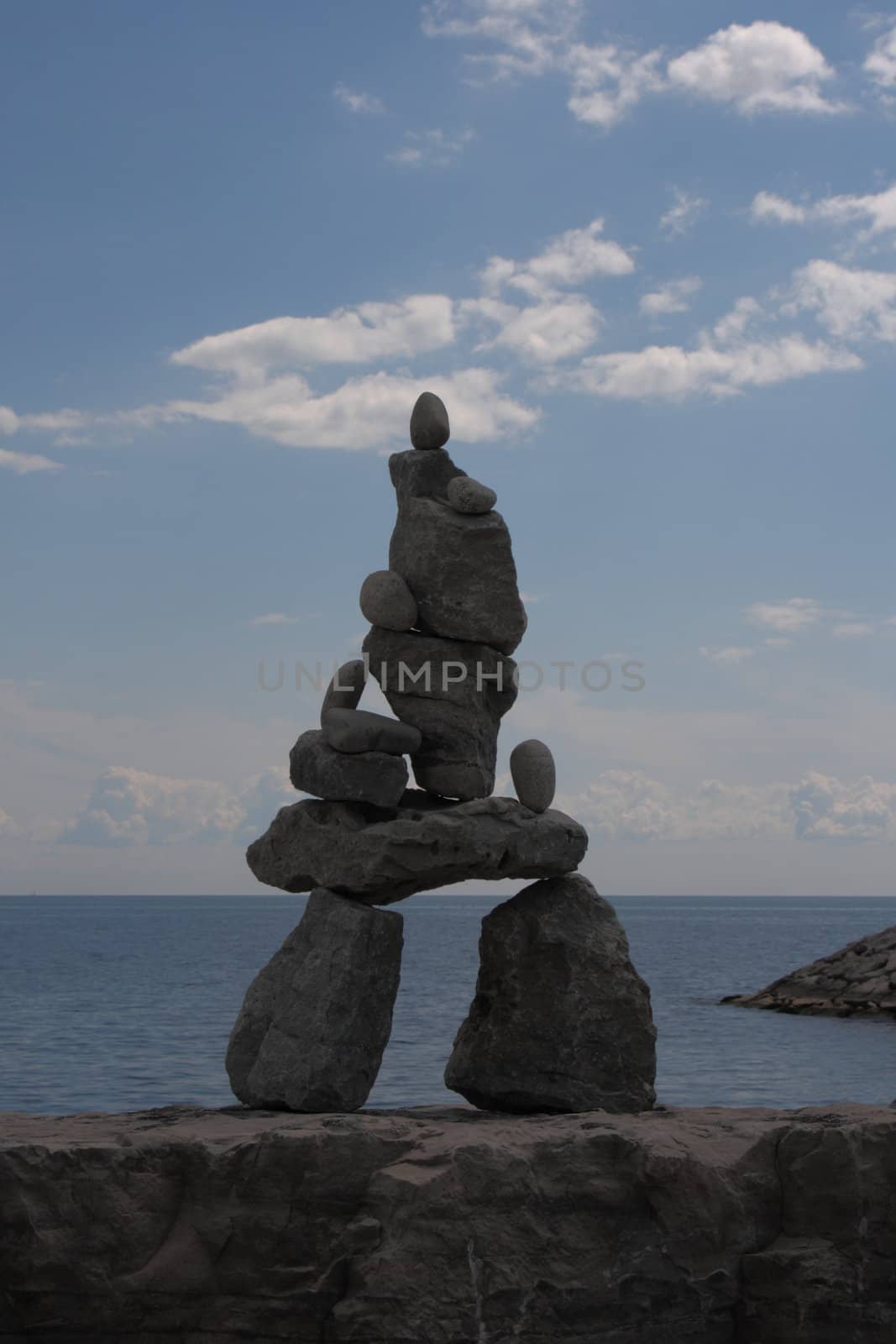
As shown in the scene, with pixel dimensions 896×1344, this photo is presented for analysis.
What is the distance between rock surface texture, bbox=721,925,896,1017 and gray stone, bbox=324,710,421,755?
74.4ft

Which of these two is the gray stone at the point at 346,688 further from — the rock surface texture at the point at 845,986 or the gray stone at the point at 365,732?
the rock surface texture at the point at 845,986

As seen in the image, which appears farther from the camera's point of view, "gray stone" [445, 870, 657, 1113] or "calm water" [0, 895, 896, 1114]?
"calm water" [0, 895, 896, 1114]

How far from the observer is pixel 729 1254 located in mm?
7383

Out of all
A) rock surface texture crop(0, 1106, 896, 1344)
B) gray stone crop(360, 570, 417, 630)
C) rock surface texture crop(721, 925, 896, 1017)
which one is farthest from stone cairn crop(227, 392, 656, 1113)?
rock surface texture crop(721, 925, 896, 1017)

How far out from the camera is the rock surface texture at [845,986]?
1155 inches

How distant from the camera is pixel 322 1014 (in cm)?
832

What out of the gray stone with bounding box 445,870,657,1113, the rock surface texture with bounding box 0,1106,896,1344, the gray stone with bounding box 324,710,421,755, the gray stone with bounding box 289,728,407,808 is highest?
the gray stone with bounding box 324,710,421,755

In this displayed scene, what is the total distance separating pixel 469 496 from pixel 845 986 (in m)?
24.9

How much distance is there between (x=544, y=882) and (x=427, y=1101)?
7.93 metres

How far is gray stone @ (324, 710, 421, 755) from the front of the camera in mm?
8609

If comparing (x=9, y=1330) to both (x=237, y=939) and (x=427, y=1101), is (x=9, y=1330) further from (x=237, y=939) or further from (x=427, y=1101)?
(x=237, y=939)

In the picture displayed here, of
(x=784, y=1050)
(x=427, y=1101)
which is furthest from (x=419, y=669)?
(x=784, y=1050)

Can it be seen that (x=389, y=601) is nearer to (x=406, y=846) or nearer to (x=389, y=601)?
(x=389, y=601)

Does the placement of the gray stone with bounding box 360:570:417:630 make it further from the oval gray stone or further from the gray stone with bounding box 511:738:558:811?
the gray stone with bounding box 511:738:558:811
